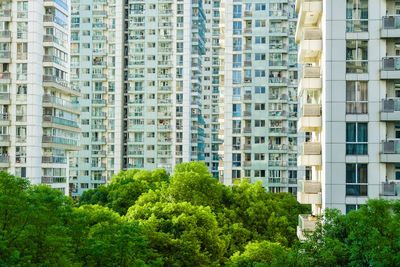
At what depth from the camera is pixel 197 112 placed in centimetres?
10481

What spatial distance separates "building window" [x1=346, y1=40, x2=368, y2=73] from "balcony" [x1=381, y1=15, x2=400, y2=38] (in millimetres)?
1427

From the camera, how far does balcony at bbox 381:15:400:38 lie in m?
39.2

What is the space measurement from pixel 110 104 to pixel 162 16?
1859 cm

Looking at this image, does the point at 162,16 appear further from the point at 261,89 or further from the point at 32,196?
the point at 32,196

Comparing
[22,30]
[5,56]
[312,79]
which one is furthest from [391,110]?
[5,56]

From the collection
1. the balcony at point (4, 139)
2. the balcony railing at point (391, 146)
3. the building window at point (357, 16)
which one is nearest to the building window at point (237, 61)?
the balcony at point (4, 139)

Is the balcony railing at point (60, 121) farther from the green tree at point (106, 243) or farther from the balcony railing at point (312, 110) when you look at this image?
the balcony railing at point (312, 110)

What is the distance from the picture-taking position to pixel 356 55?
39969mm

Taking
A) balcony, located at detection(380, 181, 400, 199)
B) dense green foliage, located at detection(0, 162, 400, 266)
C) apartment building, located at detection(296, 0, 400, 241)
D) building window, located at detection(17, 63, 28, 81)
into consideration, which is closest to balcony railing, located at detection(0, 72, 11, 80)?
building window, located at detection(17, 63, 28, 81)

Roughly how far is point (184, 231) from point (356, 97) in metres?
16.2

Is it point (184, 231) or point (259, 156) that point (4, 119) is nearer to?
Result: point (184, 231)

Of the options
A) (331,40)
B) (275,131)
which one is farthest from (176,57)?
(331,40)

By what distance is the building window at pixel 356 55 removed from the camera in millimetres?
39750

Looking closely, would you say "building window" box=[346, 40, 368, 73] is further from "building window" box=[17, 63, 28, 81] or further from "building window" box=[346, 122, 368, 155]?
"building window" box=[17, 63, 28, 81]
